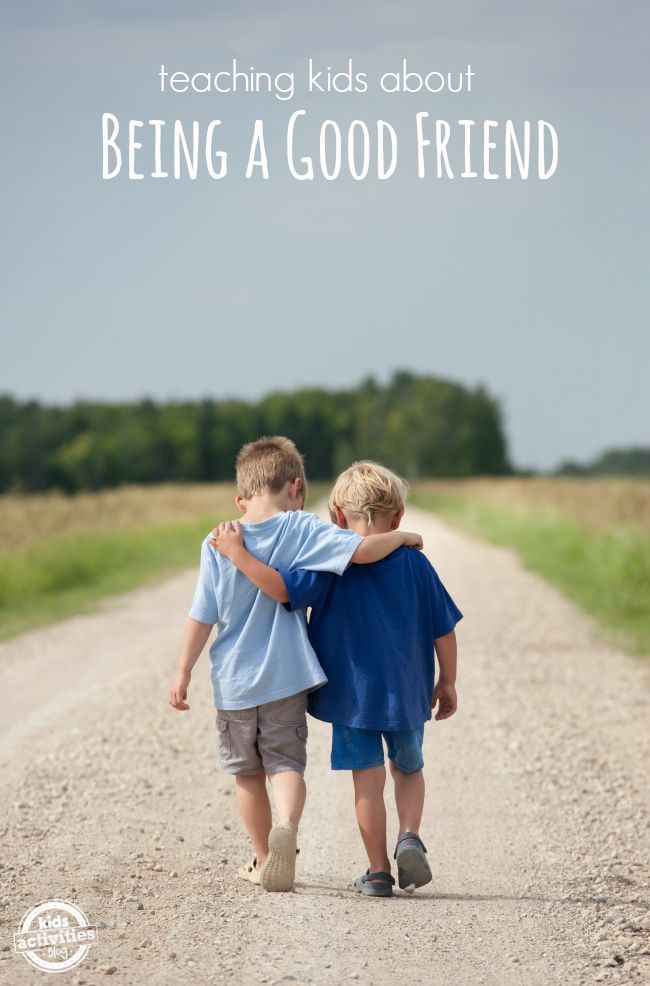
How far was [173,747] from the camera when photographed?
262 inches

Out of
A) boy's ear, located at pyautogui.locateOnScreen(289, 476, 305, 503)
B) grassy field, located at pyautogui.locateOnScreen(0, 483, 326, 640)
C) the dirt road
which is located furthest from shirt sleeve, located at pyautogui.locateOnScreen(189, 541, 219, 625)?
grassy field, located at pyautogui.locateOnScreen(0, 483, 326, 640)

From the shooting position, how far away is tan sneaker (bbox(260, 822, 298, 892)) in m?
3.96

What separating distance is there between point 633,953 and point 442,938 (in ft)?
1.97

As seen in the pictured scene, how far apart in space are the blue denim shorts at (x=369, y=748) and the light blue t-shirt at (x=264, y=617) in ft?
0.77

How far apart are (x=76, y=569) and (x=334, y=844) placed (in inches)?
547

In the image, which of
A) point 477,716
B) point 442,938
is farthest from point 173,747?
point 442,938

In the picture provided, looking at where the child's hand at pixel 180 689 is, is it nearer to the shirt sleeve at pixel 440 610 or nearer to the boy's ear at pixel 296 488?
the boy's ear at pixel 296 488

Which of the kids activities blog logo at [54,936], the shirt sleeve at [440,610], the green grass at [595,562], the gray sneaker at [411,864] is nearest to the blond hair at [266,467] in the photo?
the shirt sleeve at [440,610]

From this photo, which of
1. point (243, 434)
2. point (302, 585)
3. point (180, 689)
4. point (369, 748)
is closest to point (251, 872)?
point (369, 748)

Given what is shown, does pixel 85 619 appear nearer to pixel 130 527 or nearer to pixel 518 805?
pixel 518 805

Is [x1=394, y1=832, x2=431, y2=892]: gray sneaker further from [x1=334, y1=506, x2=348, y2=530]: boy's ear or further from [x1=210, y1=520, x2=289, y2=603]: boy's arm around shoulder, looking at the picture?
[x1=334, y1=506, x2=348, y2=530]: boy's ear

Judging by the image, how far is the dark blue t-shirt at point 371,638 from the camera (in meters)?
4.03

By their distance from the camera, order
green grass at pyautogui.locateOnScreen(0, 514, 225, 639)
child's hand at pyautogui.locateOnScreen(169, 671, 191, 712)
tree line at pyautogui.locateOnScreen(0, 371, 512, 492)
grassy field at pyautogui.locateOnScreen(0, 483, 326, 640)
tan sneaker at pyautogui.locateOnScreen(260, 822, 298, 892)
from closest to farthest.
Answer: tan sneaker at pyautogui.locateOnScreen(260, 822, 298, 892) → child's hand at pyautogui.locateOnScreen(169, 671, 191, 712) → green grass at pyautogui.locateOnScreen(0, 514, 225, 639) → grassy field at pyautogui.locateOnScreen(0, 483, 326, 640) → tree line at pyautogui.locateOnScreen(0, 371, 512, 492)

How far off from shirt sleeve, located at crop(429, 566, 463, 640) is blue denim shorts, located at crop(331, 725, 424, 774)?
36 cm
